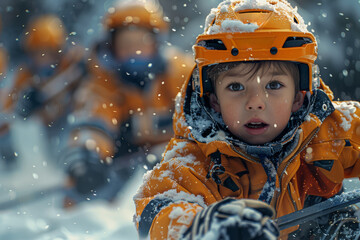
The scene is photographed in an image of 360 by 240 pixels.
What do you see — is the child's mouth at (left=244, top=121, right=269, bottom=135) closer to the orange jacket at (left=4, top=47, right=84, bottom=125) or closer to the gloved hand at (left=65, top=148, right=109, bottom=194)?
the gloved hand at (left=65, top=148, right=109, bottom=194)

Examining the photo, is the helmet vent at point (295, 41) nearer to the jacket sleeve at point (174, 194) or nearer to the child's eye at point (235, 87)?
the child's eye at point (235, 87)

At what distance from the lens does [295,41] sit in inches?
93.4

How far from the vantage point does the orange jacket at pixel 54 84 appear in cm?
546

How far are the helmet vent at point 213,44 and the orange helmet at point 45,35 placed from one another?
15.4ft

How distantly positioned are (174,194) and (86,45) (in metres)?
4.67

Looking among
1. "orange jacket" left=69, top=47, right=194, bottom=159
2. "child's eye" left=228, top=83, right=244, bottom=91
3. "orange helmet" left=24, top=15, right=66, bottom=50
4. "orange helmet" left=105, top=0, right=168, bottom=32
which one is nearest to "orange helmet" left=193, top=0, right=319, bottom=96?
"child's eye" left=228, top=83, right=244, bottom=91

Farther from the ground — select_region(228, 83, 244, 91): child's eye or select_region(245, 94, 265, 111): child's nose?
select_region(228, 83, 244, 91): child's eye

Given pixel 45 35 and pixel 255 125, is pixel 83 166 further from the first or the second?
pixel 45 35


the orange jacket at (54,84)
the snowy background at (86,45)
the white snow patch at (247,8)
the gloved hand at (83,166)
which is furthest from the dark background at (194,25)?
the white snow patch at (247,8)

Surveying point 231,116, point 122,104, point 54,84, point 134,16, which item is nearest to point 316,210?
point 231,116

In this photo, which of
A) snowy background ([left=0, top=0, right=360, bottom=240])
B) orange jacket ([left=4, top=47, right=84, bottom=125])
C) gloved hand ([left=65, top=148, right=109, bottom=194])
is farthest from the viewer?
orange jacket ([left=4, top=47, right=84, bottom=125])

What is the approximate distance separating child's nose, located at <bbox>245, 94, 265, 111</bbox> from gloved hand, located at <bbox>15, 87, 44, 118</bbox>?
13.2 feet

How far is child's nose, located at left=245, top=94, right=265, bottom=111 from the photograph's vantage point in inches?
87.3

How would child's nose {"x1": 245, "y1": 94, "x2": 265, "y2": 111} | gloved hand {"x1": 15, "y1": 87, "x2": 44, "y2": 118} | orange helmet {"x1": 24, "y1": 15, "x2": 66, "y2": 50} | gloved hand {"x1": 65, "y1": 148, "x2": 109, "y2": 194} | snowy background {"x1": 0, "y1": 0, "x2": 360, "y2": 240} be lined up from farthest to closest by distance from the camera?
orange helmet {"x1": 24, "y1": 15, "x2": 66, "y2": 50} → gloved hand {"x1": 15, "y1": 87, "x2": 44, "y2": 118} → gloved hand {"x1": 65, "y1": 148, "x2": 109, "y2": 194} → snowy background {"x1": 0, "y1": 0, "x2": 360, "y2": 240} → child's nose {"x1": 245, "y1": 94, "x2": 265, "y2": 111}
